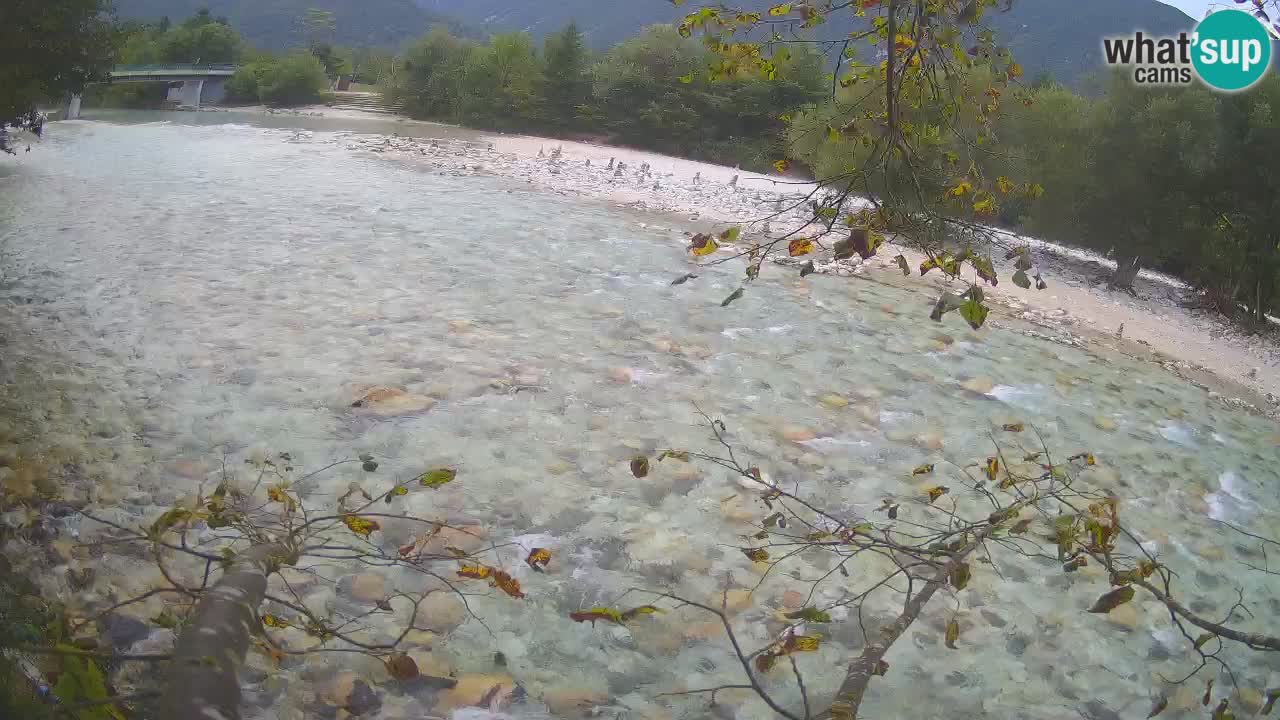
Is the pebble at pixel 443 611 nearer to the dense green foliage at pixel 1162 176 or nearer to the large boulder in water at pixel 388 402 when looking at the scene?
the large boulder in water at pixel 388 402

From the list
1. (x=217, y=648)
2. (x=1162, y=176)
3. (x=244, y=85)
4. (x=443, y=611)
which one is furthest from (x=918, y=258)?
(x=244, y=85)

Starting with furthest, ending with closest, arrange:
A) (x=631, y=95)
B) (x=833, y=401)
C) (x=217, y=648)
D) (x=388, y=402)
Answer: (x=631, y=95) → (x=833, y=401) → (x=388, y=402) → (x=217, y=648)

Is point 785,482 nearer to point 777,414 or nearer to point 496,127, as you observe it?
point 777,414

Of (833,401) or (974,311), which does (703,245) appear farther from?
(833,401)

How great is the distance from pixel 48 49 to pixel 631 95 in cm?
1730

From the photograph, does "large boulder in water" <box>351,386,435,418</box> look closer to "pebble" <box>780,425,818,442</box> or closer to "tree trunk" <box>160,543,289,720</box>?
"pebble" <box>780,425,818,442</box>

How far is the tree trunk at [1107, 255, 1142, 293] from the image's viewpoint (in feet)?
33.7

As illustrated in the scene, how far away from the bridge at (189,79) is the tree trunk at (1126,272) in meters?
25.5

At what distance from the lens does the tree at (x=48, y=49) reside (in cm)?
509

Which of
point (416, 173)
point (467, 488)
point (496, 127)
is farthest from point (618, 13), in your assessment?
point (467, 488)

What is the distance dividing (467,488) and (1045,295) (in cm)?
756

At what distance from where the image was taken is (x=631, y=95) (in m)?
21.8

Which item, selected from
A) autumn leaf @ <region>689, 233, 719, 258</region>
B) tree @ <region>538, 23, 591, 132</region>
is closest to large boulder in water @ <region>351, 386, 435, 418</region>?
autumn leaf @ <region>689, 233, 719, 258</region>

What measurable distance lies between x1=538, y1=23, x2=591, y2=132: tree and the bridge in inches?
471
